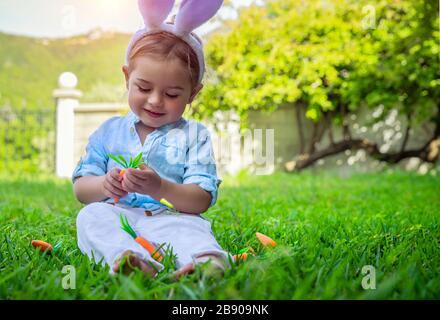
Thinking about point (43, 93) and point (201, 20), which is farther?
point (43, 93)

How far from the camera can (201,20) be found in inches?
65.0

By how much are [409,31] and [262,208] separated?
15.4 feet

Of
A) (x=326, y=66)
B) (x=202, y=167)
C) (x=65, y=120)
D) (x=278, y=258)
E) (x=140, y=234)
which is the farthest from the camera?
(x=65, y=120)

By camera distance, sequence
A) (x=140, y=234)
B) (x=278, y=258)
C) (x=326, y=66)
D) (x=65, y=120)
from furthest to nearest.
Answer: (x=65, y=120) < (x=326, y=66) < (x=140, y=234) < (x=278, y=258)

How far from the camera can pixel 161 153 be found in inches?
68.8

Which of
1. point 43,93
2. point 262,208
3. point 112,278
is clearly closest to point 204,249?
point 112,278

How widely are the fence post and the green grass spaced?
4418 mm

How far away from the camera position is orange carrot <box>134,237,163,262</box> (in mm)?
1475

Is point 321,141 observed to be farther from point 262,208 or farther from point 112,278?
point 112,278

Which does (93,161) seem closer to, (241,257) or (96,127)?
(241,257)

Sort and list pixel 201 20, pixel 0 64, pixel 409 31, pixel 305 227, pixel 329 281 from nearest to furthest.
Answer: pixel 329 281 < pixel 201 20 < pixel 305 227 < pixel 409 31 < pixel 0 64

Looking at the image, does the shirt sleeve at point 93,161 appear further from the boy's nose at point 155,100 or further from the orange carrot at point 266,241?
the orange carrot at point 266,241

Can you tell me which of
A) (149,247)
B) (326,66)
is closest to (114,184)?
(149,247)

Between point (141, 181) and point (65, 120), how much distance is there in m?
6.57
